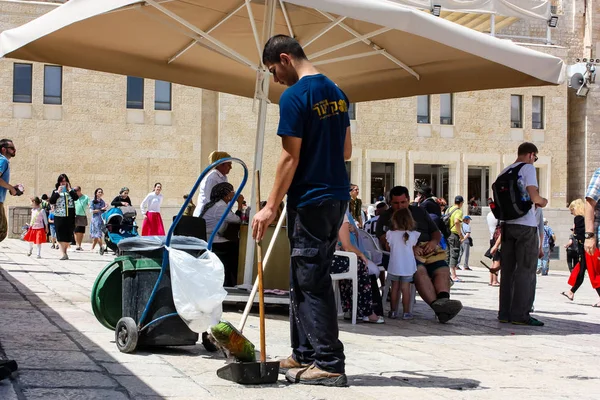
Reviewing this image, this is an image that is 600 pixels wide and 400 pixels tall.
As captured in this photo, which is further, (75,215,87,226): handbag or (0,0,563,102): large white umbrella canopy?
(75,215,87,226): handbag

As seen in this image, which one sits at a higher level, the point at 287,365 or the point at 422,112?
the point at 422,112

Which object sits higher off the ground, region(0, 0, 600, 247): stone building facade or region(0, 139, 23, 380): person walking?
region(0, 0, 600, 247): stone building facade

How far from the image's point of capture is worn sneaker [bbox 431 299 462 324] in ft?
30.3

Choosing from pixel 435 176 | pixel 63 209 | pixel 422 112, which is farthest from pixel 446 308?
pixel 435 176

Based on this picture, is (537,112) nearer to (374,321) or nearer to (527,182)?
(527,182)

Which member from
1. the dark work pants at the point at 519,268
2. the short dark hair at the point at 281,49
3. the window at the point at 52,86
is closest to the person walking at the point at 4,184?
the short dark hair at the point at 281,49

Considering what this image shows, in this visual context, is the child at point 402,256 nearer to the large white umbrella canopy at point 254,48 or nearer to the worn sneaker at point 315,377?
the large white umbrella canopy at point 254,48

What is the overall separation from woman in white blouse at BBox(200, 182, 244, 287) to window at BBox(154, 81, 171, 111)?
24146 millimetres

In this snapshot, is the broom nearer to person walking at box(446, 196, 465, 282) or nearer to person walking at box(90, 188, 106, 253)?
person walking at box(446, 196, 465, 282)

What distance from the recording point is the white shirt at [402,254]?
9.66 m

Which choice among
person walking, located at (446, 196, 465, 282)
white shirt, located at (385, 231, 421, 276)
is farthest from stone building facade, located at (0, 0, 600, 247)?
white shirt, located at (385, 231, 421, 276)

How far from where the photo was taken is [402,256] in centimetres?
970

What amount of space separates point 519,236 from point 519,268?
1.10 ft

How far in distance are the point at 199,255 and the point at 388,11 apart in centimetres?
272
